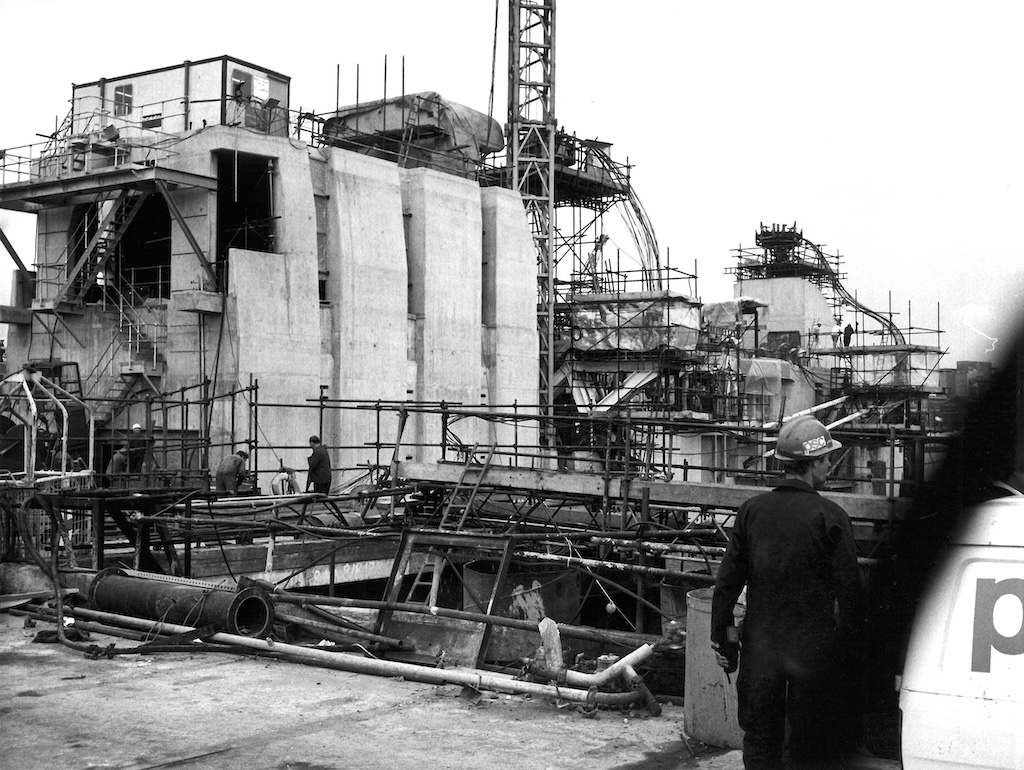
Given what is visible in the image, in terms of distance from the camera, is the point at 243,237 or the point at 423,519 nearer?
the point at 423,519

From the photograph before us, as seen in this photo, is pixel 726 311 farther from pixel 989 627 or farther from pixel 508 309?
pixel 989 627

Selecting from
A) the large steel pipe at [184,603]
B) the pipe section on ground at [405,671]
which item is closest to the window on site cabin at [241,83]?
the large steel pipe at [184,603]

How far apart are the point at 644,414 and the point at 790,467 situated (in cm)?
3755

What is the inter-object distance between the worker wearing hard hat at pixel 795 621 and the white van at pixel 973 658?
1.17 metres

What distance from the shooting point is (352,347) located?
33875mm

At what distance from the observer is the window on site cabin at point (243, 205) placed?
31.7 m

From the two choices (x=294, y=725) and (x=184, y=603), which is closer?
(x=294, y=725)

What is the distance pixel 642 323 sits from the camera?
1645 inches

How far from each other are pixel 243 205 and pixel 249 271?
4395mm

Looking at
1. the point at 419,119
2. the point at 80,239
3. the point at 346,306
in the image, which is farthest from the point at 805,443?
the point at 419,119

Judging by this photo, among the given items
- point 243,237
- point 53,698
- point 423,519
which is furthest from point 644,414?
point 53,698

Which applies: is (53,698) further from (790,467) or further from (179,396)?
(179,396)

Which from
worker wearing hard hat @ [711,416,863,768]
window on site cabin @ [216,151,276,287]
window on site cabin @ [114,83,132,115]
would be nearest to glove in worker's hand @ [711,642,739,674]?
worker wearing hard hat @ [711,416,863,768]

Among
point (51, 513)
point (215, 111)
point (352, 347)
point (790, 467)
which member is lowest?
point (51, 513)
